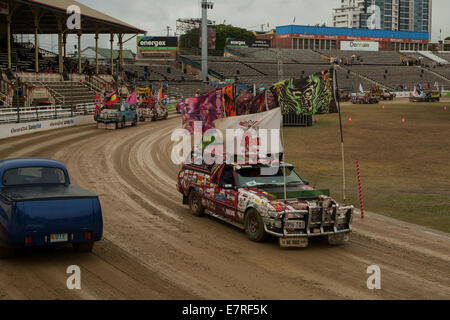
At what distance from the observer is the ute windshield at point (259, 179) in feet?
40.9

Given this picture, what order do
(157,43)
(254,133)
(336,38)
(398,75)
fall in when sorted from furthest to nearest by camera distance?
1. (336,38)
2. (157,43)
3. (398,75)
4. (254,133)

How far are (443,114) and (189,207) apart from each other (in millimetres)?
43331

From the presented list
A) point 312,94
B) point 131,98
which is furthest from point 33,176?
point 131,98

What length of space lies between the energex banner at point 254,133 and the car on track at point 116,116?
23.6m

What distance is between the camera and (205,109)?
52.9 feet

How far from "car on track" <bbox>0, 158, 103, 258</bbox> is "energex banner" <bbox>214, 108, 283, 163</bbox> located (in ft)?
15.6

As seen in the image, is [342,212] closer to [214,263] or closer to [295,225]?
[295,225]

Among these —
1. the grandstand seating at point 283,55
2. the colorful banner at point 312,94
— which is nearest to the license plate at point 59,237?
the colorful banner at point 312,94

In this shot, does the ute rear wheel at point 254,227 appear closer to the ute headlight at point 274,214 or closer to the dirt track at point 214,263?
the dirt track at point 214,263

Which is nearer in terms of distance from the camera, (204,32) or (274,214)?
(274,214)

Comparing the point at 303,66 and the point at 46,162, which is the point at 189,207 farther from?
the point at 303,66

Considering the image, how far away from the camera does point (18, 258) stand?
9844mm

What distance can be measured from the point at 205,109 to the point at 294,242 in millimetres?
6398
